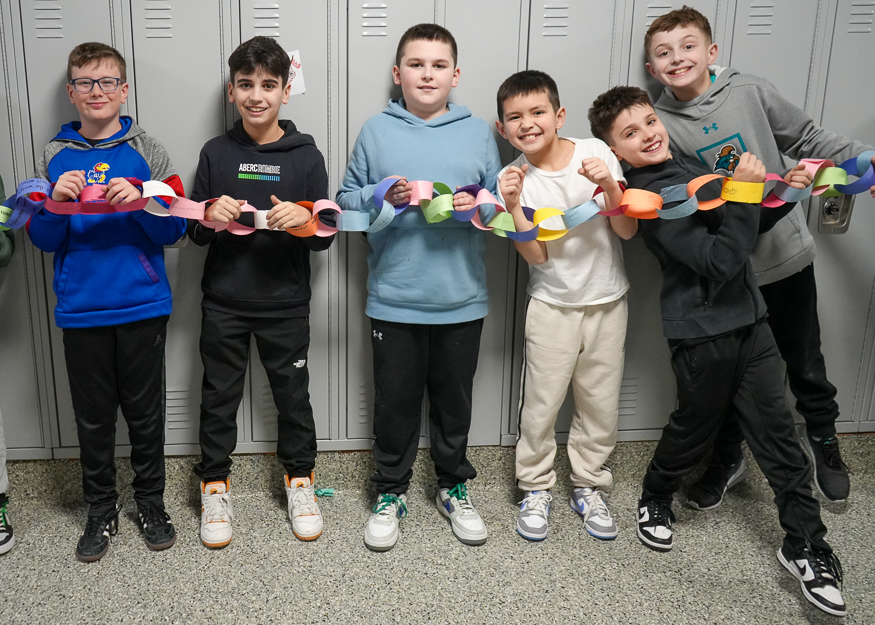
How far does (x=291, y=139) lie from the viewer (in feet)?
6.49

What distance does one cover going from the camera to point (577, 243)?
1967mm

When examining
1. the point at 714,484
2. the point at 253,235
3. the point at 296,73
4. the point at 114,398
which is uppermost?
the point at 296,73

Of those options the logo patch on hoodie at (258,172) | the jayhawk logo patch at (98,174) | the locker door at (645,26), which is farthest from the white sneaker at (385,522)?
the locker door at (645,26)

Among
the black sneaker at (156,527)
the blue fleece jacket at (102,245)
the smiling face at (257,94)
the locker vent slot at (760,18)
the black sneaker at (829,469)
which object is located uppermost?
the locker vent slot at (760,18)

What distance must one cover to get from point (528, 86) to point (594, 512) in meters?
1.34

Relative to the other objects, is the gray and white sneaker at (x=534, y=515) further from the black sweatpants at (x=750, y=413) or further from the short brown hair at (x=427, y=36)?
the short brown hair at (x=427, y=36)

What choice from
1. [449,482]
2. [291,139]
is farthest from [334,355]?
[291,139]

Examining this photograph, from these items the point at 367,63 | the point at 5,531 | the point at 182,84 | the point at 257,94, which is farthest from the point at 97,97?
the point at 5,531

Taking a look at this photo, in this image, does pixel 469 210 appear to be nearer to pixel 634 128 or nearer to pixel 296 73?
pixel 634 128

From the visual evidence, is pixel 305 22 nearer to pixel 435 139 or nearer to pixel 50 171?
pixel 435 139

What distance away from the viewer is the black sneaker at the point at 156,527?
6.37ft

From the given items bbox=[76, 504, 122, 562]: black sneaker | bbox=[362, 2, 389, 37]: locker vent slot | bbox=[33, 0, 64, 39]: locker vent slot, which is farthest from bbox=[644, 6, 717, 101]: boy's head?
bbox=[76, 504, 122, 562]: black sneaker

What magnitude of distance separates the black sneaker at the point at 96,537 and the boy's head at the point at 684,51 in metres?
2.22

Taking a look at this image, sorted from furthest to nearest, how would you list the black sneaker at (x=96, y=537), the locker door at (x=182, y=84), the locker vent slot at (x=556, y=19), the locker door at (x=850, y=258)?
the locker door at (x=850, y=258) < the locker vent slot at (x=556, y=19) < the locker door at (x=182, y=84) < the black sneaker at (x=96, y=537)
